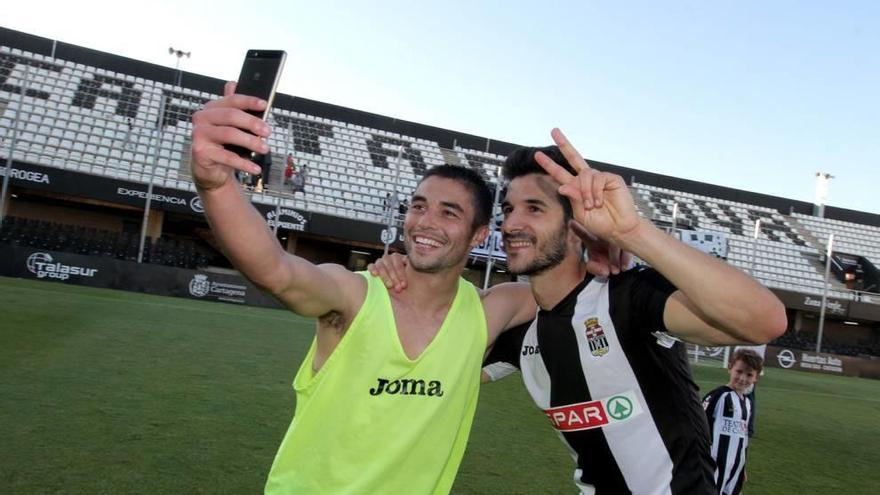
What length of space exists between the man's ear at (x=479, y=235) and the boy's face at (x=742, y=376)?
3.51 metres

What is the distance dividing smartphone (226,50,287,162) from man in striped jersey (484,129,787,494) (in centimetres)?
94

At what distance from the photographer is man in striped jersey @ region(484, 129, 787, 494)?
6.95 feet

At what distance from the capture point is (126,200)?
83.6 feet

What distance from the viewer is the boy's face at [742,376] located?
6.05m

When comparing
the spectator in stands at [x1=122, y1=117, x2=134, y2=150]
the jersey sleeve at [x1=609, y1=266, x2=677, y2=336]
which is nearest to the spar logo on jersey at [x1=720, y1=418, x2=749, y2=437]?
the jersey sleeve at [x1=609, y1=266, x2=677, y2=336]

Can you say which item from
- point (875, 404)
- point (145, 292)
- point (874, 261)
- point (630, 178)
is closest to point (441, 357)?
point (875, 404)

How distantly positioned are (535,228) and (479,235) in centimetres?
59

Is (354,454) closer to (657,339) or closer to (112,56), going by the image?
(657,339)

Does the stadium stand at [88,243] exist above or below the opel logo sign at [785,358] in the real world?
above

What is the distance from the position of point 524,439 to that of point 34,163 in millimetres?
22897

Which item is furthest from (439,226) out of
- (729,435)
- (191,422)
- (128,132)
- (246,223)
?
(128,132)

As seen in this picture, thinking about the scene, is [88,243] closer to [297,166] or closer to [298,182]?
[298,182]

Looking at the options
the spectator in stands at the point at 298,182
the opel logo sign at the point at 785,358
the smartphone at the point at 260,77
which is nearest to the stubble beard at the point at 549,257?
the smartphone at the point at 260,77

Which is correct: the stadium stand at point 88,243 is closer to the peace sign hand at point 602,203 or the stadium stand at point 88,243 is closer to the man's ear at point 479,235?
the man's ear at point 479,235
